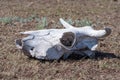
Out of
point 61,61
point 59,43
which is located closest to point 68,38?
point 59,43

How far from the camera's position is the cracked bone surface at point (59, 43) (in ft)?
20.8

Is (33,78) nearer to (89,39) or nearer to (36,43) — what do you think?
(36,43)

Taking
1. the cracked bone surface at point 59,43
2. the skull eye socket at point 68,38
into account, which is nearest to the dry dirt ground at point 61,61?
the cracked bone surface at point 59,43

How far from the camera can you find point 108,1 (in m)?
12.4

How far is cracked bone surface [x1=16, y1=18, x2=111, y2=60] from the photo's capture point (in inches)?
250

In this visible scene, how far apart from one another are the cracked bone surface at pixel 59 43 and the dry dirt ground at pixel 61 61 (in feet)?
0.37

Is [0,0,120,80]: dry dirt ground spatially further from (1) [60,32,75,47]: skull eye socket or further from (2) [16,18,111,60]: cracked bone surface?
(1) [60,32,75,47]: skull eye socket

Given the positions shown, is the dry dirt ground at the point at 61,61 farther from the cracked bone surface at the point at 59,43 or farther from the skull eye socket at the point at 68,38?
the skull eye socket at the point at 68,38

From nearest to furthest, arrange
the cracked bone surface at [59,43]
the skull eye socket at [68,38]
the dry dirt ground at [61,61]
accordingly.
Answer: the dry dirt ground at [61,61], the cracked bone surface at [59,43], the skull eye socket at [68,38]

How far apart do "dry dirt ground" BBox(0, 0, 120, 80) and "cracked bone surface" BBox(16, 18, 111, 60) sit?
0.11m

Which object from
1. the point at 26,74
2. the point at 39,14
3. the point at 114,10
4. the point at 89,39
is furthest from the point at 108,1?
the point at 26,74

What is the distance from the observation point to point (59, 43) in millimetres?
6398

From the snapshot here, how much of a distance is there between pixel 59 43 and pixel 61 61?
0.82ft

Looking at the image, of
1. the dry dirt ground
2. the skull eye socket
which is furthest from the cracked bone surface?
the dry dirt ground
